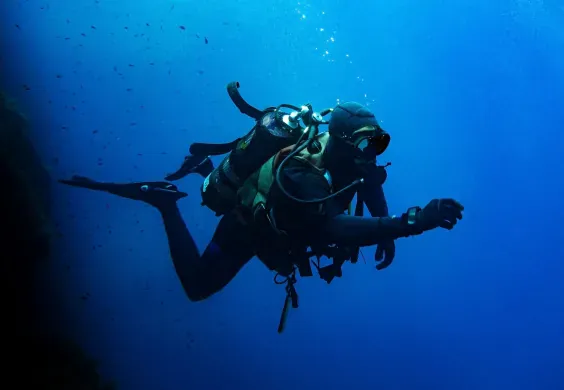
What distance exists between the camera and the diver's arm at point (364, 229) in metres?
2.40

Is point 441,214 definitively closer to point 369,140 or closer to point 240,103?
point 369,140

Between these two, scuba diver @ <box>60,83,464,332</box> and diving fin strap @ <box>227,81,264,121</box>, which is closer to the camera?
scuba diver @ <box>60,83,464,332</box>

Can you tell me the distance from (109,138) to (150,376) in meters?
17.9

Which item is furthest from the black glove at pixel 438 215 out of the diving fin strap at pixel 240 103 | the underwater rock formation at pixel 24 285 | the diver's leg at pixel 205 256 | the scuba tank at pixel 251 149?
the underwater rock formation at pixel 24 285

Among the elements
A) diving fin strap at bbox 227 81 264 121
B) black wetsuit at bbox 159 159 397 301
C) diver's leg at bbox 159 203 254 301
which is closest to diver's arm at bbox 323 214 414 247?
black wetsuit at bbox 159 159 397 301

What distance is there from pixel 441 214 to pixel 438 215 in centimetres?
2

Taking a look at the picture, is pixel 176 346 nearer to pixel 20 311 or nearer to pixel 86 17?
pixel 20 311

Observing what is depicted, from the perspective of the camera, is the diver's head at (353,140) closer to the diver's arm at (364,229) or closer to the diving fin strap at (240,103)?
the diver's arm at (364,229)

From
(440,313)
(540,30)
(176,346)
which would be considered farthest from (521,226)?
(176,346)

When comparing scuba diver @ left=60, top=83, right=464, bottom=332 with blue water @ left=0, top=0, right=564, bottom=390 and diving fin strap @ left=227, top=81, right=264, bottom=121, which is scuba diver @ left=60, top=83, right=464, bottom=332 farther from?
blue water @ left=0, top=0, right=564, bottom=390

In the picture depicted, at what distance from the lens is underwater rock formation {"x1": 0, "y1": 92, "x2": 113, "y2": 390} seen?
6.69 metres

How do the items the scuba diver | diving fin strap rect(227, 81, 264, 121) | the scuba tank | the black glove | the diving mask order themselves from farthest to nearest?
diving fin strap rect(227, 81, 264, 121), the scuba tank, the diving mask, the scuba diver, the black glove

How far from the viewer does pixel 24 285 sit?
8297 mm

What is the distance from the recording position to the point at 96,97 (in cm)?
2762
